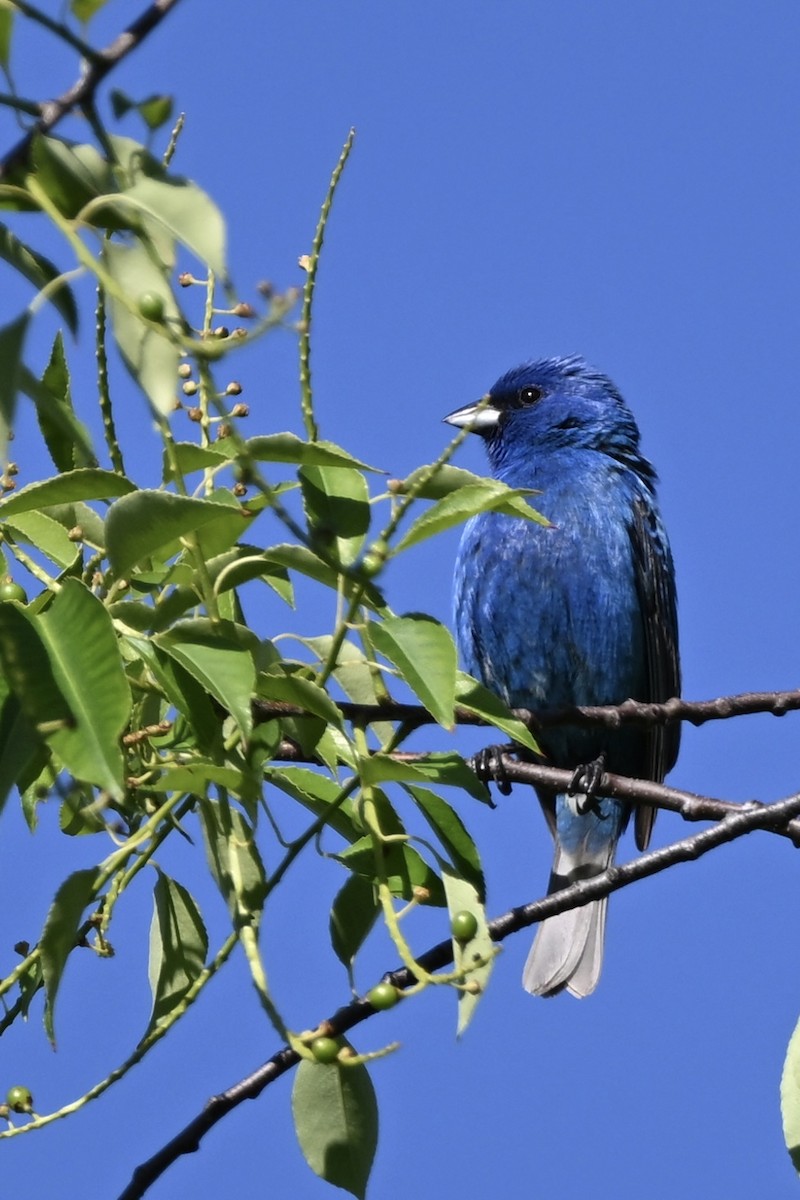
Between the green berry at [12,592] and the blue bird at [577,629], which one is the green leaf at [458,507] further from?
the blue bird at [577,629]

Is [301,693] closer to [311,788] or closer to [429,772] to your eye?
[429,772]

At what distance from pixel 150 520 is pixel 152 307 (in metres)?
0.52

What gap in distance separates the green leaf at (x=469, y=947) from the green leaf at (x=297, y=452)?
2.10 ft

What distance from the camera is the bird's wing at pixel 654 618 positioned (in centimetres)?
663

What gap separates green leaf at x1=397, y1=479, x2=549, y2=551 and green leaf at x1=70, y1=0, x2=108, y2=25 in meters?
0.82

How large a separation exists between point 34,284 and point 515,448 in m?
5.64

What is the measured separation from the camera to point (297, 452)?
2.10 meters

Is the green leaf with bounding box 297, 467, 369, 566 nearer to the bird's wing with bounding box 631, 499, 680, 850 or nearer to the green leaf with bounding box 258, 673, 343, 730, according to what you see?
the green leaf with bounding box 258, 673, 343, 730

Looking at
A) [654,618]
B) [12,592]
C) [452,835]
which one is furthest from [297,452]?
[654,618]

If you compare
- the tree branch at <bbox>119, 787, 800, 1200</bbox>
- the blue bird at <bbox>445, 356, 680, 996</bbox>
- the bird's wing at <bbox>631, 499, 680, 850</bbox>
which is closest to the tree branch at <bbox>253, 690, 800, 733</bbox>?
the tree branch at <bbox>119, 787, 800, 1200</bbox>

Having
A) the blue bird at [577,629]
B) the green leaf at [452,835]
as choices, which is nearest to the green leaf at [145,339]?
the green leaf at [452,835]

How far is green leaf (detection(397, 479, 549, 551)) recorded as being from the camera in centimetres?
221

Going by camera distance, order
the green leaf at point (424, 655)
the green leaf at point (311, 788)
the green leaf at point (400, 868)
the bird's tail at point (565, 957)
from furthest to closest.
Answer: the bird's tail at point (565, 957) → the green leaf at point (311, 788) → the green leaf at point (400, 868) → the green leaf at point (424, 655)

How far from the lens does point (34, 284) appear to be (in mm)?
1912
